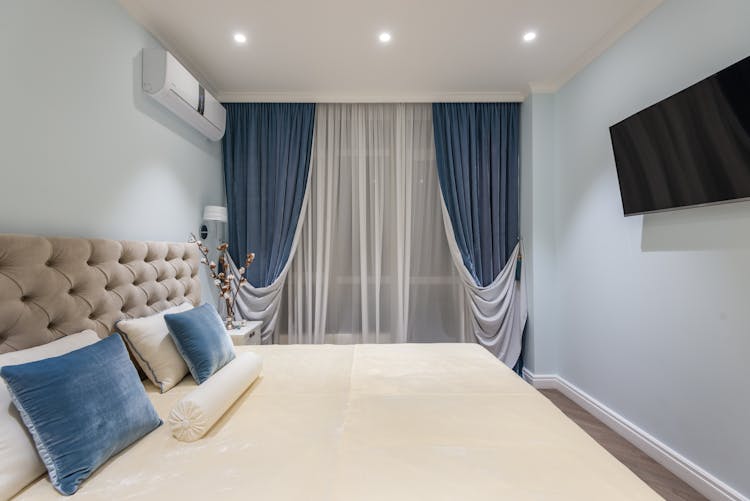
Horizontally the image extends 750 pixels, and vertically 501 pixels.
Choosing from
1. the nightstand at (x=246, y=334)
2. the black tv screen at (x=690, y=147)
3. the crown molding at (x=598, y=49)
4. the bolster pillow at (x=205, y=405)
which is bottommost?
the nightstand at (x=246, y=334)

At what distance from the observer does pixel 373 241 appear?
131 inches

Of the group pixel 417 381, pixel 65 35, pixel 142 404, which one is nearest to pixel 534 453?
pixel 417 381

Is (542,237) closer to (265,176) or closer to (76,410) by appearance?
(265,176)

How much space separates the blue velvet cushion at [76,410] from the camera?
0.94m

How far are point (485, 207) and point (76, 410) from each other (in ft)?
10.4

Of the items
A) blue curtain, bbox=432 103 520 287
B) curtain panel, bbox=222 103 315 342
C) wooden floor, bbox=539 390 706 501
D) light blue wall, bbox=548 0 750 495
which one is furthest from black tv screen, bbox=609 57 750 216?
curtain panel, bbox=222 103 315 342

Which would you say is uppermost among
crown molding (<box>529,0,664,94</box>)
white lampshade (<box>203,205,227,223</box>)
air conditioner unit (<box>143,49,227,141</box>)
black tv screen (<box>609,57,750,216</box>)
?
crown molding (<box>529,0,664,94</box>)

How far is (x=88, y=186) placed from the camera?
1704 millimetres

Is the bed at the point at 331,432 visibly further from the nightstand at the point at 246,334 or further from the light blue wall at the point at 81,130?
the nightstand at the point at 246,334

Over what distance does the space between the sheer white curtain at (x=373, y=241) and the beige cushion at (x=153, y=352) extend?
1646 mm

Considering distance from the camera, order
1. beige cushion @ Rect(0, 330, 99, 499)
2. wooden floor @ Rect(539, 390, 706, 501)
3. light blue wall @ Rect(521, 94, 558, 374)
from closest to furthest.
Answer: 1. beige cushion @ Rect(0, 330, 99, 499)
2. wooden floor @ Rect(539, 390, 706, 501)
3. light blue wall @ Rect(521, 94, 558, 374)

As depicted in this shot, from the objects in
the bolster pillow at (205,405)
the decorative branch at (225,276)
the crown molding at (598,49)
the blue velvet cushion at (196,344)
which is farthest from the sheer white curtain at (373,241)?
the bolster pillow at (205,405)

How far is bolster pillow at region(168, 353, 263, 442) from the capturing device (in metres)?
1.17

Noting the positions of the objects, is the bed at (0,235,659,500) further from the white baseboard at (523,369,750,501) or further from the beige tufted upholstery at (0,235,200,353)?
the white baseboard at (523,369,750,501)
